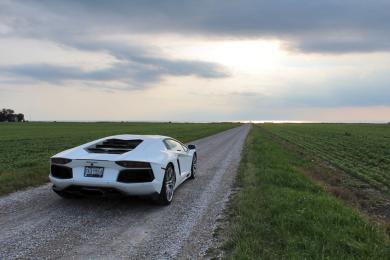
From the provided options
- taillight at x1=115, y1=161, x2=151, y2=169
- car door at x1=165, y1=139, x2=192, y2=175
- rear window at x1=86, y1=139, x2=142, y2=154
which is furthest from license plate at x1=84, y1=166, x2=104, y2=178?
car door at x1=165, y1=139, x2=192, y2=175

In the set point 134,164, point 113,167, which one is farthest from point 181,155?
point 113,167

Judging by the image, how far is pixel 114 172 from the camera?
7.54m

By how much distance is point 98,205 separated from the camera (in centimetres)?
826

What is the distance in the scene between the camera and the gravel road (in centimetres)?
545

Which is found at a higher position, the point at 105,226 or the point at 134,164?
the point at 134,164

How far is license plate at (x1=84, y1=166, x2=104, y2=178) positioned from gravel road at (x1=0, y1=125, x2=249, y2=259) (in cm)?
73

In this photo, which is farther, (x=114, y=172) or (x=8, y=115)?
(x=8, y=115)

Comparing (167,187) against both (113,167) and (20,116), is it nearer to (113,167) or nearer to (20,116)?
(113,167)

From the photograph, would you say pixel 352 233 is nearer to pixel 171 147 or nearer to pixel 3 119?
pixel 171 147

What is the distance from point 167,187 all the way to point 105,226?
2.04m

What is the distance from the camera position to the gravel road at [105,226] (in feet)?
17.9

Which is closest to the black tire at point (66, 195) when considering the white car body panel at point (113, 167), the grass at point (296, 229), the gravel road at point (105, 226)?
the gravel road at point (105, 226)

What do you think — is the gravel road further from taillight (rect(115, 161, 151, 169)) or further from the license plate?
taillight (rect(115, 161, 151, 169))

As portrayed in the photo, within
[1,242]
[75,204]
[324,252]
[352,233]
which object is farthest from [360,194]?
[1,242]
